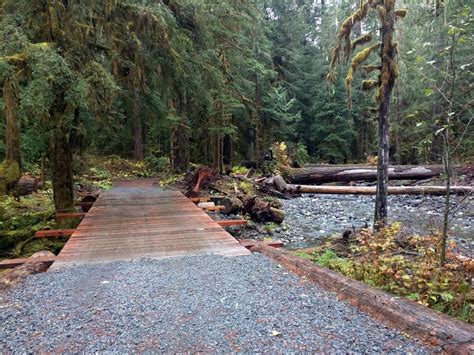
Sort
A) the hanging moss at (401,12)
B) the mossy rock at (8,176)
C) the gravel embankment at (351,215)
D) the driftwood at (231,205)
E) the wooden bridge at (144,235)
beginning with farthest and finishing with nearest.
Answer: the driftwood at (231,205) < the mossy rock at (8,176) < the gravel embankment at (351,215) < the hanging moss at (401,12) < the wooden bridge at (144,235)

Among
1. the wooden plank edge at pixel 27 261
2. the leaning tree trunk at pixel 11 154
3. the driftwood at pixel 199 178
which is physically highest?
the leaning tree trunk at pixel 11 154

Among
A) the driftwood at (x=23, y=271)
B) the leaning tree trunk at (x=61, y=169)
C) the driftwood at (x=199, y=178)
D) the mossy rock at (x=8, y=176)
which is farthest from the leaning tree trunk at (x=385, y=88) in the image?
the mossy rock at (x=8, y=176)

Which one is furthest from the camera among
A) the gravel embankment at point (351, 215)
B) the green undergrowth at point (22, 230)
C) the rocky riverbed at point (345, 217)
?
the gravel embankment at point (351, 215)

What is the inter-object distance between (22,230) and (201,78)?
5.87 meters

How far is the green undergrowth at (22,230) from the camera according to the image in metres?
7.17

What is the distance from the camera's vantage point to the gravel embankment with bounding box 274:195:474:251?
358 inches

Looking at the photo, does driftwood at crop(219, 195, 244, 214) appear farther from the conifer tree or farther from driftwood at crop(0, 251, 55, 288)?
driftwood at crop(0, 251, 55, 288)

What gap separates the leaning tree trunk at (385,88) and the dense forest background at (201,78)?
2.51ft

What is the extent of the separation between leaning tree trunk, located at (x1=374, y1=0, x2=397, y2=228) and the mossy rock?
9.31m

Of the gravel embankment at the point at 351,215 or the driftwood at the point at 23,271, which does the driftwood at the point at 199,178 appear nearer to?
the gravel embankment at the point at 351,215

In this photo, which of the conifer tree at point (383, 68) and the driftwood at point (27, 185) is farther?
the driftwood at point (27, 185)

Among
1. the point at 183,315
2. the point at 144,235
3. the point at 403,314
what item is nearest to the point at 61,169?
the point at 144,235

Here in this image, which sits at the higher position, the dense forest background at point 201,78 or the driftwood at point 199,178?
the dense forest background at point 201,78

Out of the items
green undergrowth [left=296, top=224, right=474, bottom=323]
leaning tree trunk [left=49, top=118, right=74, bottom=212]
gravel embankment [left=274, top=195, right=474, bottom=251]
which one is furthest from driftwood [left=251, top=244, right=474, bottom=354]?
leaning tree trunk [left=49, top=118, right=74, bottom=212]
